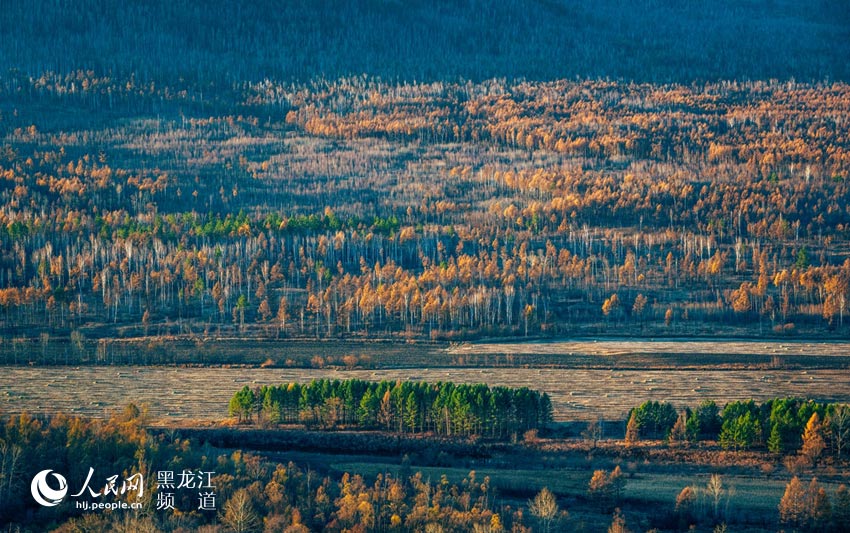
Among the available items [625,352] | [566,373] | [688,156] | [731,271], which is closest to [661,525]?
[566,373]

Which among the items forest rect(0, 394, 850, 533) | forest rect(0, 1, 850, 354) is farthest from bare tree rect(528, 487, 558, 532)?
forest rect(0, 1, 850, 354)

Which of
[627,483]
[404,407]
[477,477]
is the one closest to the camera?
[627,483]

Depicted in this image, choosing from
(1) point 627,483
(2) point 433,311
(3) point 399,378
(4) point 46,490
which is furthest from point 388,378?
(4) point 46,490

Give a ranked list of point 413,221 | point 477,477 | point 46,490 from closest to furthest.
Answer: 1. point 46,490
2. point 477,477
3. point 413,221

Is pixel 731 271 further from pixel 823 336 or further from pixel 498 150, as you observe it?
pixel 498 150

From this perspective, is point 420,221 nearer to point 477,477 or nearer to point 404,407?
point 404,407

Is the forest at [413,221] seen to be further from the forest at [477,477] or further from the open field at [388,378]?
the forest at [477,477]

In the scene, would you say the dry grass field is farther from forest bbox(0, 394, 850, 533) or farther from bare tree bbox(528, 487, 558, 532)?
bare tree bbox(528, 487, 558, 532)
